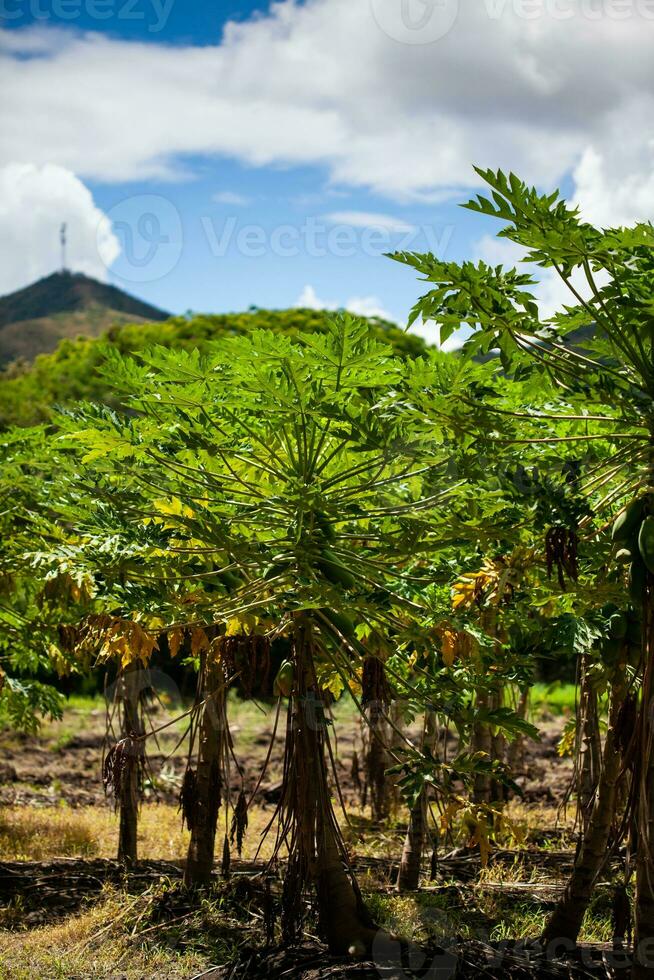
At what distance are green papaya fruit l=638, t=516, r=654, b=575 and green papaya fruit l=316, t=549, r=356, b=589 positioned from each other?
3.65 ft

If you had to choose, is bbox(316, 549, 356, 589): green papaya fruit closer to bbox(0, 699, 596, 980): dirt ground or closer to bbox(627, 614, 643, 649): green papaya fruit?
bbox(0, 699, 596, 980): dirt ground

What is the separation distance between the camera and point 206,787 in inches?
215

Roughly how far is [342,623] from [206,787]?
6.33 feet

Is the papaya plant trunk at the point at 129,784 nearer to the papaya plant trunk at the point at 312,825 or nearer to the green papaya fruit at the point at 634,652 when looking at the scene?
the papaya plant trunk at the point at 312,825

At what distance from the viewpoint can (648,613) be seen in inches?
131

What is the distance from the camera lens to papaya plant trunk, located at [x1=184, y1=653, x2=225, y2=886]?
17.5 ft

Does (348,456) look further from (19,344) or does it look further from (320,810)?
(19,344)

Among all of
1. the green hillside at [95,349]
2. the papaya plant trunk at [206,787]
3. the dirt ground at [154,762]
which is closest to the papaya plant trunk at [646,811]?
the papaya plant trunk at [206,787]

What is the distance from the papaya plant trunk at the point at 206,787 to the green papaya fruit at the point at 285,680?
3.54 ft

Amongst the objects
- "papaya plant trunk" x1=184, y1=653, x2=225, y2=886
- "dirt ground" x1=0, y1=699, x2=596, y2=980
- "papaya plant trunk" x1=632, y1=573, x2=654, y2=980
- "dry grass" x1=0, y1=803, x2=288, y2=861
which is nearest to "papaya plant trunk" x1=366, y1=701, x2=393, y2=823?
"dirt ground" x1=0, y1=699, x2=596, y2=980

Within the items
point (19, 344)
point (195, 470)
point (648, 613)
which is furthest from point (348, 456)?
point (19, 344)

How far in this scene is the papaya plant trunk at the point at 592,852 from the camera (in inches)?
161

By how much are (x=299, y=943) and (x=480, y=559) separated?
199 cm

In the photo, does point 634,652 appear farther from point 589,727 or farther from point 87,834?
point 87,834
